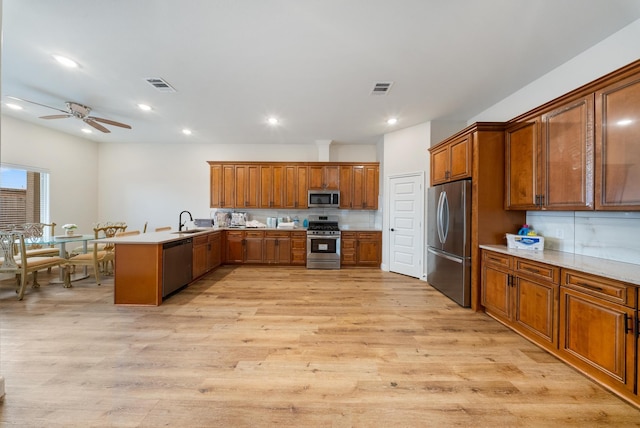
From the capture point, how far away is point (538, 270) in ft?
7.54

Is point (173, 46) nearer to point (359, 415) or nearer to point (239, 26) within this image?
point (239, 26)

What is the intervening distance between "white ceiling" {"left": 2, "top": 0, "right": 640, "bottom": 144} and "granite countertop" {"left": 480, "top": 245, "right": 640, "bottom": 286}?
7.07 ft

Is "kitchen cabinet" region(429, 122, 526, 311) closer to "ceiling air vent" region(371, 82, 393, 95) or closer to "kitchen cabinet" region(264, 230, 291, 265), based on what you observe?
"ceiling air vent" region(371, 82, 393, 95)

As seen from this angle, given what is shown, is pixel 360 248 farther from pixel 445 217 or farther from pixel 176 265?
pixel 176 265

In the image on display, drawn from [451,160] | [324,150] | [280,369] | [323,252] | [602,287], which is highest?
[324,150]

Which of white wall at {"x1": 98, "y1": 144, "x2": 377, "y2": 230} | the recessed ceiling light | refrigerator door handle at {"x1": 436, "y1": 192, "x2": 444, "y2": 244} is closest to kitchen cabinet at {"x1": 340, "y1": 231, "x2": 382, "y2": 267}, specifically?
refrigerator door handle at {"x1": 436, "y1": 192, "x2": 444, "y2": 244}

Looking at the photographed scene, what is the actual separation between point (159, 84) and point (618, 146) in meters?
4.97

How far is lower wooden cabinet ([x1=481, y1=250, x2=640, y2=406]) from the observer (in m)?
1.64

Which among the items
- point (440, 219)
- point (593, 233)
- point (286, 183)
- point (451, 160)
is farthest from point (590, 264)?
point (286, 183)

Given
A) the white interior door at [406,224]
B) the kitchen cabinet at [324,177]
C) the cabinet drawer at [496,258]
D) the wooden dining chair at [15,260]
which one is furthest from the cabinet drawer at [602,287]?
the wooden dining chair at [15,260]

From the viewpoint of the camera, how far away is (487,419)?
153 cm

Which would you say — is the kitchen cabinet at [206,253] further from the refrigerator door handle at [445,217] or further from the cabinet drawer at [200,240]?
the refrigerator door handle at [445,217]

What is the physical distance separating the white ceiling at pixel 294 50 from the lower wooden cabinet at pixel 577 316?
2.26 m

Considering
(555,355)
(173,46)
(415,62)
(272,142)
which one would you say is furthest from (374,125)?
(555,355)
